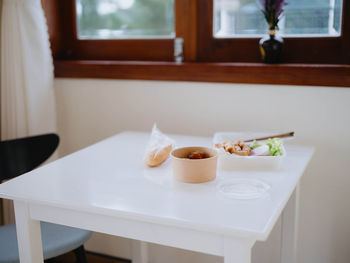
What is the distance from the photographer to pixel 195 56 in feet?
6.13

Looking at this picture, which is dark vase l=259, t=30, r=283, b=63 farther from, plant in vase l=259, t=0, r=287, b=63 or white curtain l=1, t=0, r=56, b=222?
white curtain l=1, t=0, r=56, b=222

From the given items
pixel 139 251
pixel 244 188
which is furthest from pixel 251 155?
pixel 139 251

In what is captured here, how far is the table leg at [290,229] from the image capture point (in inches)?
59.2

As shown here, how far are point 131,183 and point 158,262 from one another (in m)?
0.95

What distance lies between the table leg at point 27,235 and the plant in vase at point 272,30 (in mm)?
1053

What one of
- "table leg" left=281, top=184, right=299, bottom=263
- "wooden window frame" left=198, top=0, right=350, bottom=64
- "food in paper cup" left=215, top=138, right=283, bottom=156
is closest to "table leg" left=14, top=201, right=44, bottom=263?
"food in paper cup" left=215, top=138, right=283, bottom=156

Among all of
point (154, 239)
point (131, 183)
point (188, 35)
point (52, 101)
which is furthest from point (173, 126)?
point (154, 239)

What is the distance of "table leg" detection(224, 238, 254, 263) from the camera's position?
92 centimetres

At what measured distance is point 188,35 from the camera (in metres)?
1.85

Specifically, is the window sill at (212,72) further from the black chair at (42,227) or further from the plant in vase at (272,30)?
the black chair at (42,227)

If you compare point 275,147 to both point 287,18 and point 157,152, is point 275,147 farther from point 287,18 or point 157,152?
point 287,18

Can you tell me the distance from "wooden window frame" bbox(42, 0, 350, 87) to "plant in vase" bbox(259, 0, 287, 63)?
0.05 m

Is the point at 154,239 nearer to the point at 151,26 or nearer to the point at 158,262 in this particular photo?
the point at 158,262

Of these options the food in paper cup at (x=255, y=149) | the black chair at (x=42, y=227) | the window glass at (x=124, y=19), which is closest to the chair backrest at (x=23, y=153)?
the black chair at (x=42, y=227)
